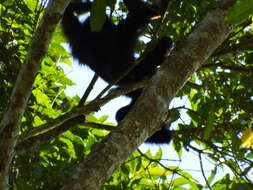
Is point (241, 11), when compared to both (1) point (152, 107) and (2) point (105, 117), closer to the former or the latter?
(1) point (152, 107)

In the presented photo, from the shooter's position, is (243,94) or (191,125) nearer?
(243,94)

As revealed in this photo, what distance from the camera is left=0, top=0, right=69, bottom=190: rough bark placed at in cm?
162

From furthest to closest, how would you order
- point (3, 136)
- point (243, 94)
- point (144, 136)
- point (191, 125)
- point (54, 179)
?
point (191, 125) < point (243, 94) < point (54, 179) < point (3, 136) < point (144, 136)

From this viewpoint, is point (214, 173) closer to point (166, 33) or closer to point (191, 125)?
point (191, 125)

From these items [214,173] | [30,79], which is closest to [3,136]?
[30,79]

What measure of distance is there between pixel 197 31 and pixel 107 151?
84 cm

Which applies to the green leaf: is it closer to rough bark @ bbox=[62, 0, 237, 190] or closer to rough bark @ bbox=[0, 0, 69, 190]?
rough bark @ bbox=[62, 0, 237, 190]

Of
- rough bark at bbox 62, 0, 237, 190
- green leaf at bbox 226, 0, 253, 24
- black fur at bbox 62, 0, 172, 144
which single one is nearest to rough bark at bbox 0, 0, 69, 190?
rough bark at bbox 62, 0, 237, 190

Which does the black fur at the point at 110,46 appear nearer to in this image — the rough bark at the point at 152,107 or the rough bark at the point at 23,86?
the rough bark at the point at 152,107

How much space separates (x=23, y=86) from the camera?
173 cm

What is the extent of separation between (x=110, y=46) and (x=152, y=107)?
1929 mm

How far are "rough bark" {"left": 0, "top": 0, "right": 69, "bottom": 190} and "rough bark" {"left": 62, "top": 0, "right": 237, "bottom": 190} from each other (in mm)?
488

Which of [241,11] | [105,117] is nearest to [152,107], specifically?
[241,11]

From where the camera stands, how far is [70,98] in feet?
10.5
